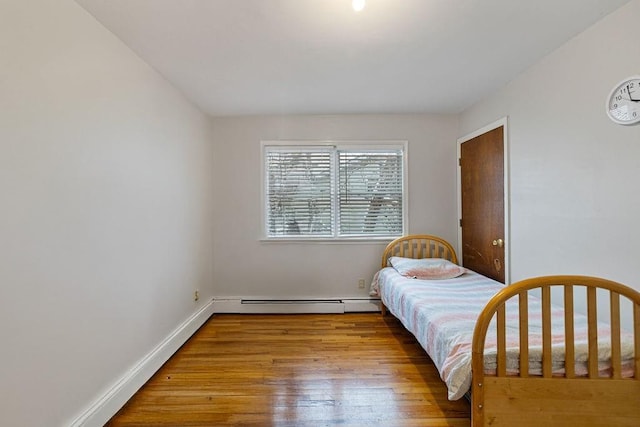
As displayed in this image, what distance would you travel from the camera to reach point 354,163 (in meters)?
3.50

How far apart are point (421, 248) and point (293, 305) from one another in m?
1.66

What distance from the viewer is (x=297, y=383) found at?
2076 mm

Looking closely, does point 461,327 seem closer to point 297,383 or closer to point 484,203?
point 297,383

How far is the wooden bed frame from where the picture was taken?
4.34ft

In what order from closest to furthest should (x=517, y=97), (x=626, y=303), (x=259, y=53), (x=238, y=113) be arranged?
(x=626, y=303) < (x=259, y=53) < (x=517, y=97) < (x=238, y=113)

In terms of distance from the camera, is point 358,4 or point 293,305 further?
point 293,305

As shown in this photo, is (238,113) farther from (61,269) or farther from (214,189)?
(61,269)

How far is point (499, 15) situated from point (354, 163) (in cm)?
200

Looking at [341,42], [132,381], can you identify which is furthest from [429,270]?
[132,381]

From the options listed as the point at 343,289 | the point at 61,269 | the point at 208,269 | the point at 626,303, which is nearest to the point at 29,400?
the point at 61,269

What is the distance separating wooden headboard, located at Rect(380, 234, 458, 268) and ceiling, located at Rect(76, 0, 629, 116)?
5.11ft

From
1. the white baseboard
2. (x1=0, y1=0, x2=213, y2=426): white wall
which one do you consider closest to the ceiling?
(x1=0, y1=0, x2=213, y2=426): white wall

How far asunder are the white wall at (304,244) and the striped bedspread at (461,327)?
742mm

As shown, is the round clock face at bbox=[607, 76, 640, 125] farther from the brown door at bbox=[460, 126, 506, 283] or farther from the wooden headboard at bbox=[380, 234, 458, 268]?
the wooden headboard at bbox=[380, 234, 458, 268]
